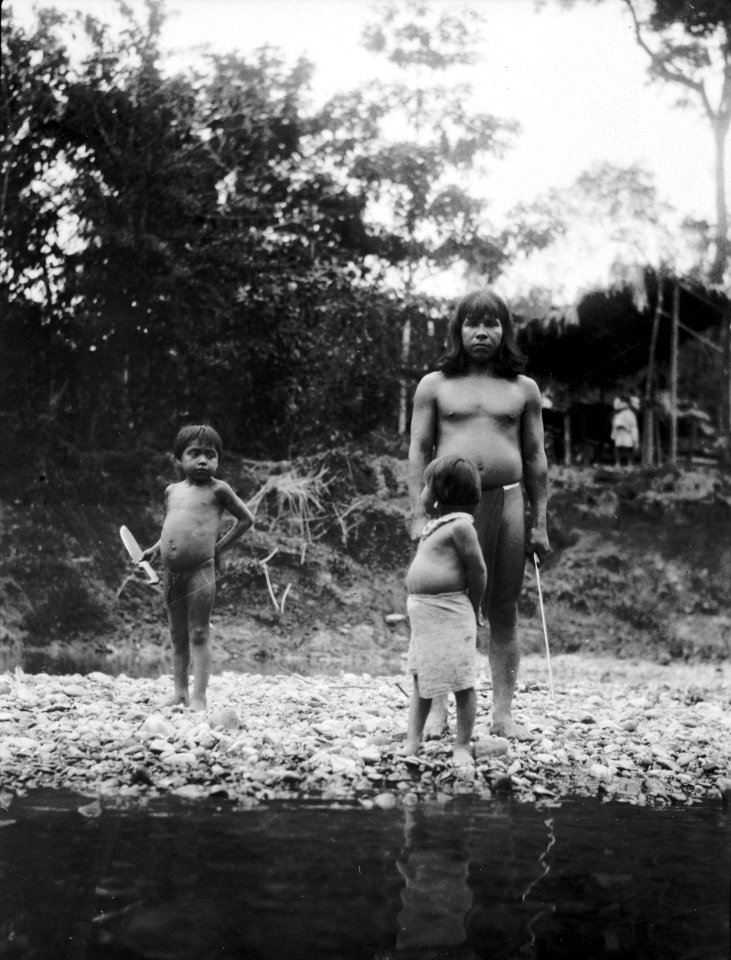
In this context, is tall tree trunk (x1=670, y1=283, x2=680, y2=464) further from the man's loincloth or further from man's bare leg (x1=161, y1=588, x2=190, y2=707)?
the man's loincloth

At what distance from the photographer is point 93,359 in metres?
7.81

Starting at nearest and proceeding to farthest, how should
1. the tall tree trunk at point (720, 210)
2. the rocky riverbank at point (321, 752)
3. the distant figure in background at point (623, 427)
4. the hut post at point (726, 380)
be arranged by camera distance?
1. the rocky riverbank at point (321, 752)
2. the tall tree trunk at point (720, 210)
3. the hut post at point (726, 380)
4. the distant figure in background at point (623, 427)

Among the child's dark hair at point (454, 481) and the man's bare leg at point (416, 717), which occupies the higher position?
the child's dark hair at point (454, 481)

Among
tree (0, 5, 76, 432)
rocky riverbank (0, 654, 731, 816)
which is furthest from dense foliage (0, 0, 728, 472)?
rocky riverbank (0, 654, 731, 816)

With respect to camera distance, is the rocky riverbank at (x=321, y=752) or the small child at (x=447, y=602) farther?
the small child at (x=447, y=602)

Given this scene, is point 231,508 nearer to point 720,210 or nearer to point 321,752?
point 321,752

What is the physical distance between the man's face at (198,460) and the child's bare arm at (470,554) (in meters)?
1.20

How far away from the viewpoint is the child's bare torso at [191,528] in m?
3.41

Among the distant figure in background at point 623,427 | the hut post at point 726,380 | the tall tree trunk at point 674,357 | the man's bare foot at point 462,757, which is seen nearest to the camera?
the man's bare foot at point 462,757

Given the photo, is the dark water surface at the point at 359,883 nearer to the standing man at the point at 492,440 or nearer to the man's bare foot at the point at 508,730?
the man's bare foot at the point at 508,730

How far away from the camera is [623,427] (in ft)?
35.1

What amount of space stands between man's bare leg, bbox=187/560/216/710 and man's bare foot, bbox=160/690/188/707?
79 millimetres

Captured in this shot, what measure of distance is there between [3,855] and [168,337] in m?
6.76

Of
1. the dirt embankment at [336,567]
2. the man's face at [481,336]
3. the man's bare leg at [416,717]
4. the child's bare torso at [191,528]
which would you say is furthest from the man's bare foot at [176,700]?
the dirt embankment at [336,567]
